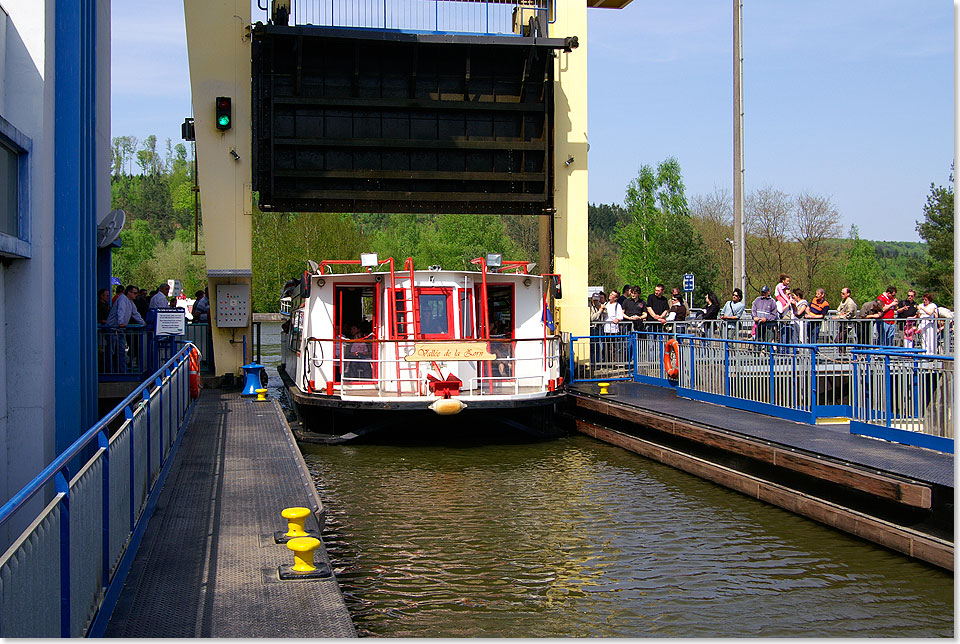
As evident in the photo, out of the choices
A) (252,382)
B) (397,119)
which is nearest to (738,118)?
(397,119)

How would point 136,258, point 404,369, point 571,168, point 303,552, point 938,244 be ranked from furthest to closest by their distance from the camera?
1. point 136,258
2. point 938,244
3. point 571,168
4. point 404,369
5. point 303,552

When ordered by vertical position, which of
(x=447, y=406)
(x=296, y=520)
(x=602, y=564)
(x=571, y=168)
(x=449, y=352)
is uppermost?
(x=571, y=168)

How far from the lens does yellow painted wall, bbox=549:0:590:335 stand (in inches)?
726

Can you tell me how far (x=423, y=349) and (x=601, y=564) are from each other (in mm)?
6330

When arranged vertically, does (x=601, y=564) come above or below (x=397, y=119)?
below

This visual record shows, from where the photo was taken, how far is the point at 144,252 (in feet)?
308

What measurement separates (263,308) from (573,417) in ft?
170

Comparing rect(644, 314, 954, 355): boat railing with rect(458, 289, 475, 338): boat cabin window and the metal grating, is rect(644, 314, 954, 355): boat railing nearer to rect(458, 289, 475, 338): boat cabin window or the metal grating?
the metal grating

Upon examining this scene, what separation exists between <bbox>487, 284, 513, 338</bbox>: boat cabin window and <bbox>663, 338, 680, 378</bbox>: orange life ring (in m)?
2.99

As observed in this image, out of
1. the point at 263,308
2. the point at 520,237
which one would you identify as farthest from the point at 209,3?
the point at 520,237

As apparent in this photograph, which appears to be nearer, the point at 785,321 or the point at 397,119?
the point at 397,119

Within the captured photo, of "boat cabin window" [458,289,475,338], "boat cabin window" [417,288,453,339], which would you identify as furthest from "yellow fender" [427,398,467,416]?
"boat cabin window" [458,289,475,338]

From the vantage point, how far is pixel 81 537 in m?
4.98

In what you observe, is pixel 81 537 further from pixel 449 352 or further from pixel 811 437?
pixel 449 352
